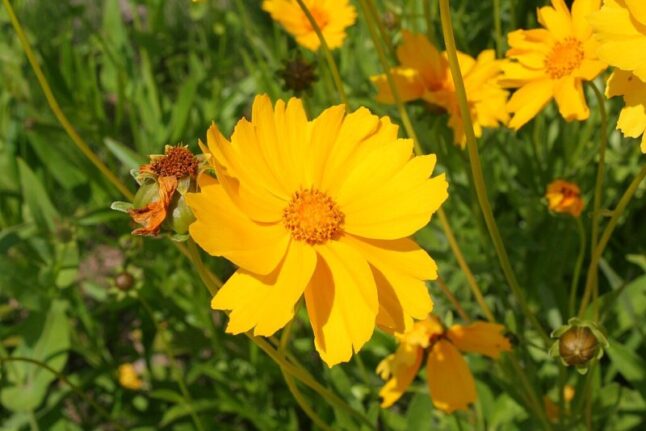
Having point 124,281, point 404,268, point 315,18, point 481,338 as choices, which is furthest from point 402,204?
point 315,18

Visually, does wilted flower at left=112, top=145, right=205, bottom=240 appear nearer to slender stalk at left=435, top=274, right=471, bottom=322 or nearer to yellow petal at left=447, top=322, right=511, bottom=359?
slender stalk at left=435, top=274, right=471, bottom=322

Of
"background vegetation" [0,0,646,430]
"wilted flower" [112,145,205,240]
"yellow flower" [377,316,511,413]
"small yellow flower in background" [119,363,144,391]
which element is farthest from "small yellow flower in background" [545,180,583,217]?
"small yellow flower in background" [119,363,144,391]

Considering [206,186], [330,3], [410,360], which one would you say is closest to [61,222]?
[330,3]

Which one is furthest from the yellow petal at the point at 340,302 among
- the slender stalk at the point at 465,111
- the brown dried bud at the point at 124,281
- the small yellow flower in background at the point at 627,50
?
the brown dried bud at the point at 124,281

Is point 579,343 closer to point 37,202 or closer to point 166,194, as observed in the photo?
point 166,194

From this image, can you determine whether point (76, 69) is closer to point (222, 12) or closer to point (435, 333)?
point (222, 12)
